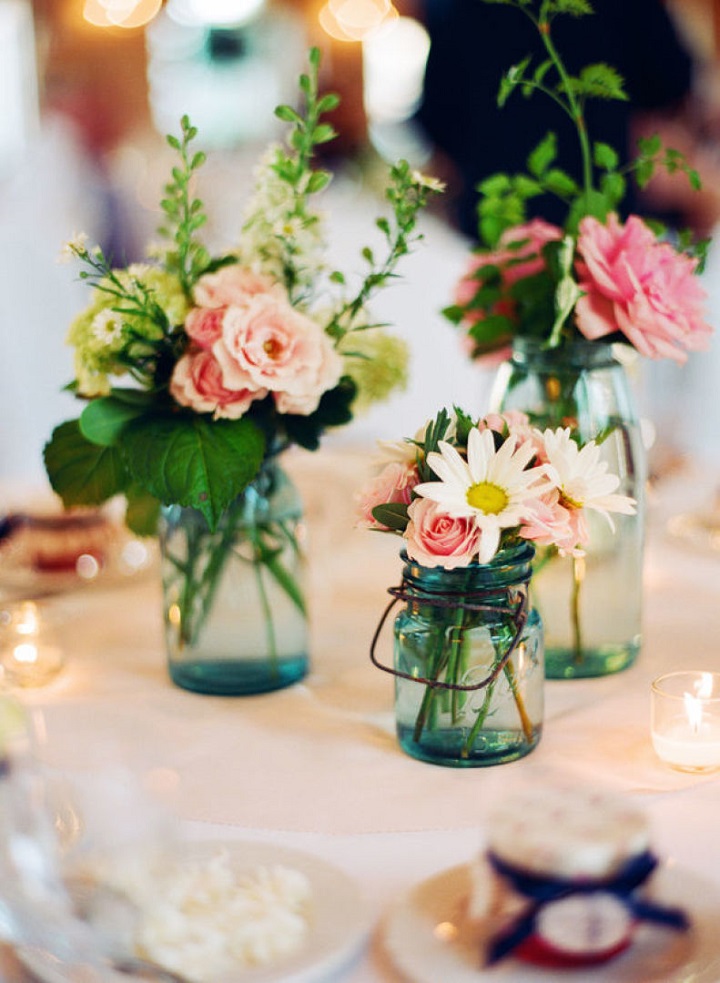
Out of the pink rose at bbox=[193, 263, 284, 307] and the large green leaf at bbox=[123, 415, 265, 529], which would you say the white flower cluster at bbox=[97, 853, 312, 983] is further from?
the pink rose at bbox=[193, 263, 284, 307]

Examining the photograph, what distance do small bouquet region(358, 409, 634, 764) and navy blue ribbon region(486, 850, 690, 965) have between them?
0.85 feet

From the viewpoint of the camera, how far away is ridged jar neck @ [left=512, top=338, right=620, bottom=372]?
107cm

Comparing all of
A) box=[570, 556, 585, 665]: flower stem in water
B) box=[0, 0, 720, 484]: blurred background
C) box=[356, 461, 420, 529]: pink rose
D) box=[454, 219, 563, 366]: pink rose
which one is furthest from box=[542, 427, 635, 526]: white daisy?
box=[0, 0, 720, 484]: blurred background

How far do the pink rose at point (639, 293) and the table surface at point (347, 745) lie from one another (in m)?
0.31

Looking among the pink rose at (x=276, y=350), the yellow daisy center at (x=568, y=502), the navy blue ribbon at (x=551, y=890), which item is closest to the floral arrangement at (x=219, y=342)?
the pink rose at (x=276, y=350)

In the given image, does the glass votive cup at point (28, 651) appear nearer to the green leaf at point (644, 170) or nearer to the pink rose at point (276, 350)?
the pink rose at point (276, 350)

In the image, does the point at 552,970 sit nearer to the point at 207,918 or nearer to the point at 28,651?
the point at 207,918

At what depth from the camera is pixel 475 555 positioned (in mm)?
869

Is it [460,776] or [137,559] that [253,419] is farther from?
[137,559]

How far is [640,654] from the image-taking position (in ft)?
3.81

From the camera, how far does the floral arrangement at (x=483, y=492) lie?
0.84 m

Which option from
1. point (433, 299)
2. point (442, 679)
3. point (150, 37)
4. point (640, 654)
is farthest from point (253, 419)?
point (150, 37)

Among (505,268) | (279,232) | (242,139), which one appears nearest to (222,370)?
(279,232)

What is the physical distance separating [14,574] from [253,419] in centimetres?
52
